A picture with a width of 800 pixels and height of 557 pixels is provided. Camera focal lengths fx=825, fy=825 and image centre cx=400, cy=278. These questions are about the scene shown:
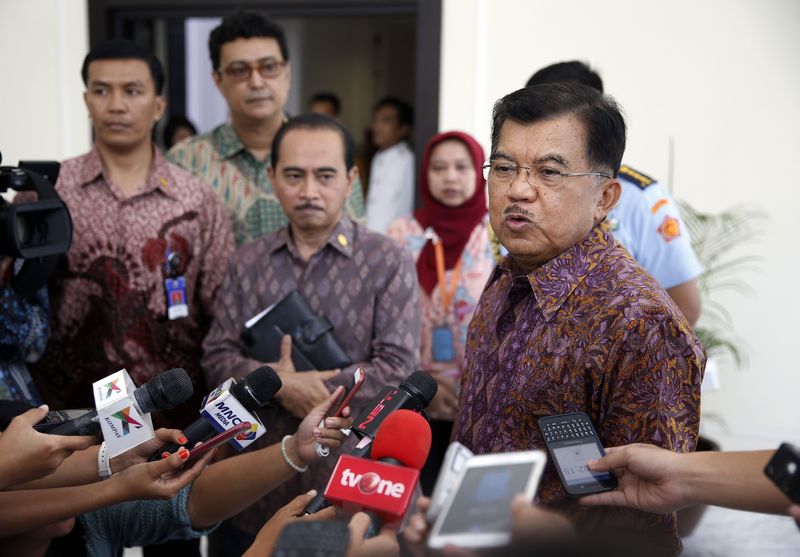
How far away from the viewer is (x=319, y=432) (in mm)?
1524

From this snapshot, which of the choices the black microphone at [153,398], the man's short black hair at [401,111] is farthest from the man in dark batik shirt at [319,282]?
the man's short black hair at [401,111]

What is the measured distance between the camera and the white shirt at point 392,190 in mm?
4605

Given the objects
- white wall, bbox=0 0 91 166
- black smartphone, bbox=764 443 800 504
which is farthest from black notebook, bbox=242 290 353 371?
white wall, bbox=0 0 91 166

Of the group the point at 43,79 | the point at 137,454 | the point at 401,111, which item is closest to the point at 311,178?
the point at 137,454

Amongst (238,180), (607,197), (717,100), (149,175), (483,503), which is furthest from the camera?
(717,100)

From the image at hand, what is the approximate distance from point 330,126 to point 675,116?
229cm

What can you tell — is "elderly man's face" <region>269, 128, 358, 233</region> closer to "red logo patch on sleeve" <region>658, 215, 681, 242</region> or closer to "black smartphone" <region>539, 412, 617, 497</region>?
"red logo patch on sleeve" <region>658, 215, 681, 242</region>

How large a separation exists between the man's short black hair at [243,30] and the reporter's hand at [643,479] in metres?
2.12

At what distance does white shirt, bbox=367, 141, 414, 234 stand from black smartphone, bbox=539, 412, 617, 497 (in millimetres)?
3302

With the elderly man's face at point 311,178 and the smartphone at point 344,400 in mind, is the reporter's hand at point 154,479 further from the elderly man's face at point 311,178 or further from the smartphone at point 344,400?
the elderly man's face at point 311,178

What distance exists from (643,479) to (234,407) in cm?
65

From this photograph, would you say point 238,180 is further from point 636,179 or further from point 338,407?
point 338,407

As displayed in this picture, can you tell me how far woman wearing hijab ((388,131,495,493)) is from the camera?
2801mm

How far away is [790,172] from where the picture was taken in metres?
3.94
